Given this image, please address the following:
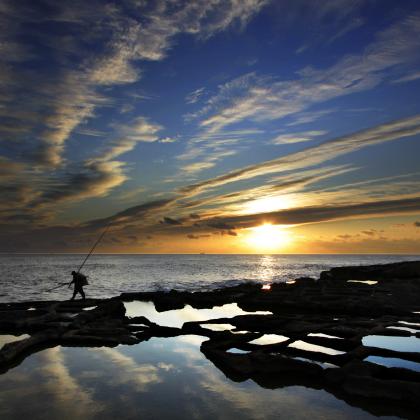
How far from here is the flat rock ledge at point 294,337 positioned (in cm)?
952

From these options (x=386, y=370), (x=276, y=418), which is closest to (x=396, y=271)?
(x=386, y=370)

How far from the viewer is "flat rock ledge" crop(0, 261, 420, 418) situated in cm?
952

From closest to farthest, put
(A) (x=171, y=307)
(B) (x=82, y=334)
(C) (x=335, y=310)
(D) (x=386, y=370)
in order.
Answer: (D) (x=386, y=370)
(B) (x=82, y=334)
(C) (x=335, y=310)
(A) (x=171, y=307)

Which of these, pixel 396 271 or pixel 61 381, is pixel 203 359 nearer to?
pixel 61 381

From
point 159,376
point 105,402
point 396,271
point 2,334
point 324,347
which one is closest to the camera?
point 105,402

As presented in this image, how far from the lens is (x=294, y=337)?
14.3m

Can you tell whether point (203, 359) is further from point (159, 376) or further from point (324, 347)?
point (324, 347)

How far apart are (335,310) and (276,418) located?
1438cm

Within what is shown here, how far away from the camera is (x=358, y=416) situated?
8070mm

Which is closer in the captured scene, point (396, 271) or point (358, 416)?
point (358, 416)

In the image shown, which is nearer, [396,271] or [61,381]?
[61,381]

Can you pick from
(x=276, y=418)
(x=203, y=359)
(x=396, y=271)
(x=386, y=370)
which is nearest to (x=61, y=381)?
(x=203, y=359)

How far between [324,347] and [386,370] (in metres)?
4.20

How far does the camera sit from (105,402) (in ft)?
29.1
